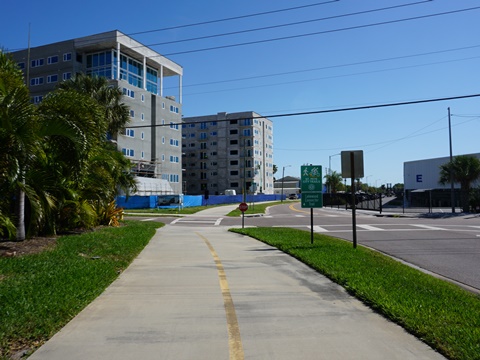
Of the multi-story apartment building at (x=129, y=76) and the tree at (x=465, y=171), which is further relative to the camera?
the multi-story apartment building at (x=129, y=76)

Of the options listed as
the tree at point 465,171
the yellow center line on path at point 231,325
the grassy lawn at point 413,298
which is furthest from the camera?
the tree at point 465,171

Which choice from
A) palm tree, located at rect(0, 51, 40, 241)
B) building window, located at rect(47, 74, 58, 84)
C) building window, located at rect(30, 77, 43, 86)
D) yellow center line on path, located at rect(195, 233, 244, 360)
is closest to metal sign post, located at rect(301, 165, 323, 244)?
yellow center line on path, located at rect(195, 233, 244, 360)

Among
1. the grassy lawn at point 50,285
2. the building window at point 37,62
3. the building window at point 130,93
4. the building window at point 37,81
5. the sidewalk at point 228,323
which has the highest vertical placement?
the building window at point 37,62

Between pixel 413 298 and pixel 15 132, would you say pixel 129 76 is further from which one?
pixel 413 298

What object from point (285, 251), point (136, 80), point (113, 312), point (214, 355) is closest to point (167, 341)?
point (214, 355)

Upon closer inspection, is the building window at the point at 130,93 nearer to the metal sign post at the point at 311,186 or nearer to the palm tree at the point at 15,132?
the metal sign post at the point at 311,186

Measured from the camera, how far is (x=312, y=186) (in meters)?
14.3

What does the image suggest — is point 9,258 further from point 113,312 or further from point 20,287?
point 113,312

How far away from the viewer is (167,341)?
4.87 m

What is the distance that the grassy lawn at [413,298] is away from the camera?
15.6 feet

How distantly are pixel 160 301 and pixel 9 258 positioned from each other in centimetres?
462

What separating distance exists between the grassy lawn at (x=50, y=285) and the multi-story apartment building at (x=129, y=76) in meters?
43.2

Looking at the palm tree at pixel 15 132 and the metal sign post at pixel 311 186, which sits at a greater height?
the palm tree at pixel 15 132

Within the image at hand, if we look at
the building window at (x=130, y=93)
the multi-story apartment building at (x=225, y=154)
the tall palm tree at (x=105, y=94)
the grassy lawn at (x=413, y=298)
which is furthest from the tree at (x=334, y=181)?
the grassy lawn at (x=413, y=298)
